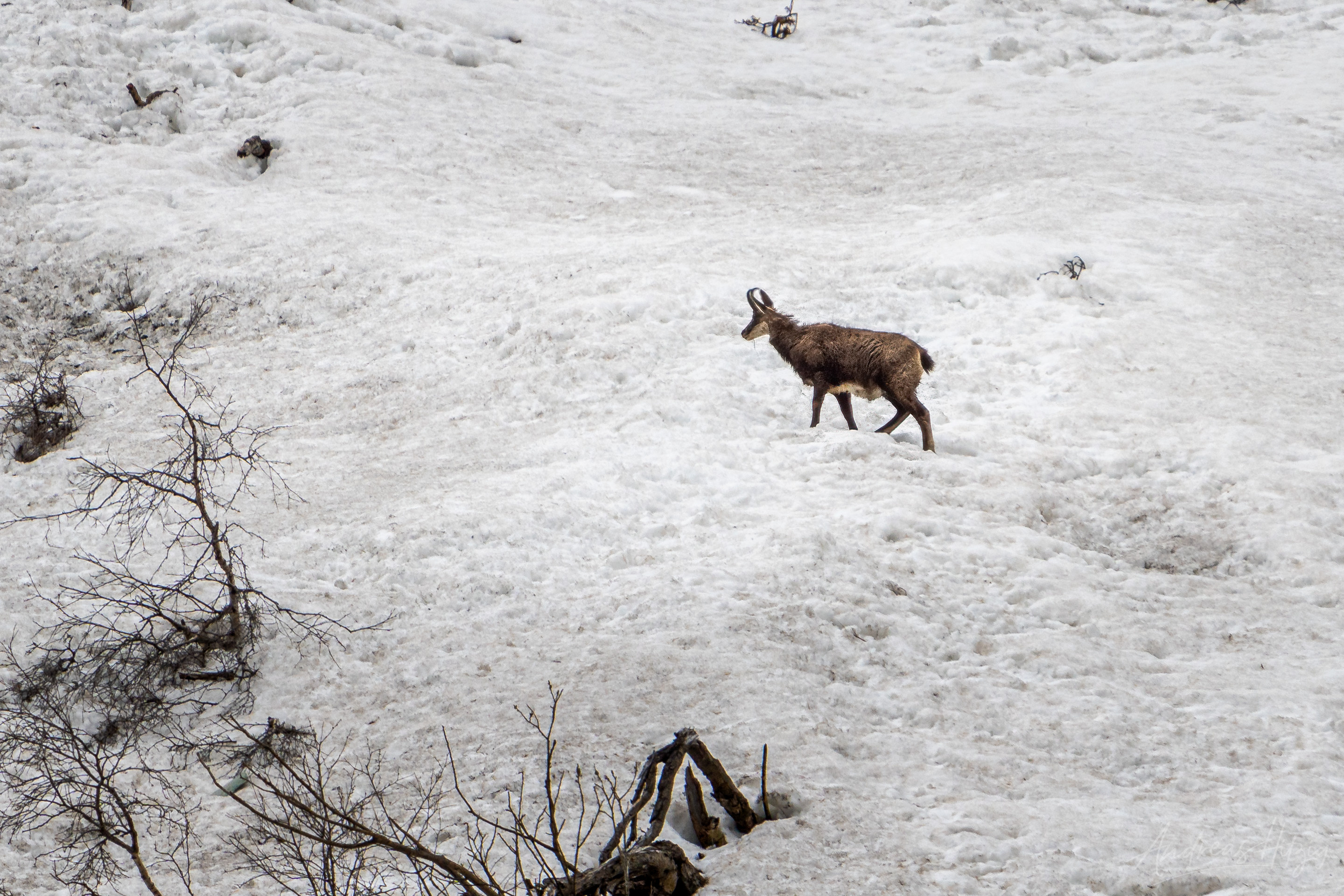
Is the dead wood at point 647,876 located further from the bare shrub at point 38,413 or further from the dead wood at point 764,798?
the bare shrub at point 38,413

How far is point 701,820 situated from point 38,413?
8.83m

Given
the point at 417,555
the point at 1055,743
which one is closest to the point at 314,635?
the point at 417,555

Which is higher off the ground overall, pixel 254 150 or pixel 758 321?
pixel 254 150

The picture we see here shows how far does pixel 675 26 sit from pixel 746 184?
8.57m

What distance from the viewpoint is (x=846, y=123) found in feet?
60.1

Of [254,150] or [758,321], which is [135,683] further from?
[254,150]

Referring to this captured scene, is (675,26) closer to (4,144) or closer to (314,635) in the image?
(4,144)

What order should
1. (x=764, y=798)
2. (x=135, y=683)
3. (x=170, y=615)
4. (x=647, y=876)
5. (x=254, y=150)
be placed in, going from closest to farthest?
(x=647, y=876), (x=764, y=798), (x=135, y=683), (x=170, y=615), (x=254, y=150)

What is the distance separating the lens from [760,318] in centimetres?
982

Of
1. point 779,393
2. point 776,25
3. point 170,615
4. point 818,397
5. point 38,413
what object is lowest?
point 38,413

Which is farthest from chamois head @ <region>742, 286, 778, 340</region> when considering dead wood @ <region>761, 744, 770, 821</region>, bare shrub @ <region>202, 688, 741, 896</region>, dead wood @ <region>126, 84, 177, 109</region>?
dead wood @ <region>126, 84, 177, 109</region>

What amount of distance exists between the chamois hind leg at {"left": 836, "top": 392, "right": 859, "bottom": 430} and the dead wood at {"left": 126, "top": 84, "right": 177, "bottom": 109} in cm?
1370

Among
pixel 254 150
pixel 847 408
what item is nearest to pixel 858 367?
pixel 847 408

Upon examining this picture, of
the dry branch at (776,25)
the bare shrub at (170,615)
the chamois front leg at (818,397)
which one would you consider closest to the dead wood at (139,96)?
the bare shrub at (170,615)
